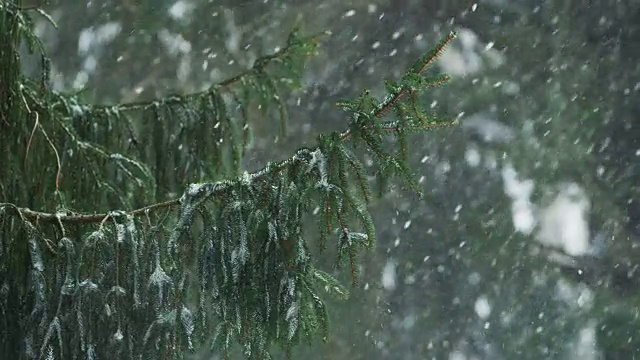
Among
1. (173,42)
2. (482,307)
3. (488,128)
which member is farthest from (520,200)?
(173,42)

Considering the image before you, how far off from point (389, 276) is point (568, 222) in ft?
4.31

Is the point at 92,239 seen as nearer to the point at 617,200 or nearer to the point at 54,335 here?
the point at 54,335

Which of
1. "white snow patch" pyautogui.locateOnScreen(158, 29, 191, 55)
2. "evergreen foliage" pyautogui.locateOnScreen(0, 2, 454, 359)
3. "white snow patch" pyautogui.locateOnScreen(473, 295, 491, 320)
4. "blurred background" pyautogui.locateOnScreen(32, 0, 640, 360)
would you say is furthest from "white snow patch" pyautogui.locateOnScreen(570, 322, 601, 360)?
"evergreen foliage" pyautogui.locateOnScreen(0, 2, 454, 359)

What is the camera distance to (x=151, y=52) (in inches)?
300

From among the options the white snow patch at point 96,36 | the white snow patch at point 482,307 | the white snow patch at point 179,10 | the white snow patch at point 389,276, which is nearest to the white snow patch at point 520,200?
the white snow patch at point 482,307

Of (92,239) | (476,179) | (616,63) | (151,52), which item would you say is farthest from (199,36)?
(92,239)

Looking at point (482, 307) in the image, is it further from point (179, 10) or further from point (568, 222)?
point (179, 10)

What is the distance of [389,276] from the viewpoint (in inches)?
314

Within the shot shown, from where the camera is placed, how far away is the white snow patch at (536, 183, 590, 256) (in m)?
7.66

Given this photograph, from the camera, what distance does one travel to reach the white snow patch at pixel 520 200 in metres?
7.76

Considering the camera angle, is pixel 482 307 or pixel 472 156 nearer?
pixel 472 156

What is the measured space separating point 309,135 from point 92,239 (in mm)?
5669

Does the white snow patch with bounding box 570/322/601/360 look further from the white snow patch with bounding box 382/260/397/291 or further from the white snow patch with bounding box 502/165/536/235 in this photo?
the white snow patch with bounding box 382/260/397/291

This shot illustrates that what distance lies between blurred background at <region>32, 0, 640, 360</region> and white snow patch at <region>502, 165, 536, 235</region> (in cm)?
1
